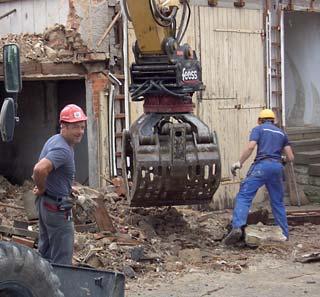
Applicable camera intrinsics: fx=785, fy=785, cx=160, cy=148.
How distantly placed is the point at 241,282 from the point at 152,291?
112 centimetres

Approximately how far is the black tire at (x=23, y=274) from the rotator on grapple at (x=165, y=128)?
162 inches

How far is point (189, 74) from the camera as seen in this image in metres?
9.84

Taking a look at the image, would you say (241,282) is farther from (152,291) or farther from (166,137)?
(166,137)

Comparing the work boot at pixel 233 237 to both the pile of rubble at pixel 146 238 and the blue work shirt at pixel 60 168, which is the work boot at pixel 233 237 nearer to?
the pile of rubble at pixel 146 238

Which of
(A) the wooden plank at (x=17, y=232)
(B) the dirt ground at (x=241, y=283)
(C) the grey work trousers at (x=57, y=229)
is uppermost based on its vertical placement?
(C) the grey work trousers at (x=57, y=229)

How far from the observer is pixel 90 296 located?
5957 mm

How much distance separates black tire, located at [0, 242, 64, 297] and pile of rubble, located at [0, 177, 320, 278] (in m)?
3.50

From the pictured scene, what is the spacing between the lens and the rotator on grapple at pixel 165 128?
956cm

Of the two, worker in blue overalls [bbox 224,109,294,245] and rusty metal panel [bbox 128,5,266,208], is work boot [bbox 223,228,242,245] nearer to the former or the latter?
worker in blue overalls [bbox 224,109,294,245]

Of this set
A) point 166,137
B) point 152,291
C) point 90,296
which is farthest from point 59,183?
point 166,137

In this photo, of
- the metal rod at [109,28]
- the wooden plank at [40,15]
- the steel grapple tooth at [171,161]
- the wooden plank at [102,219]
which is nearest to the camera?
the steel grapple tooth at [171,161]

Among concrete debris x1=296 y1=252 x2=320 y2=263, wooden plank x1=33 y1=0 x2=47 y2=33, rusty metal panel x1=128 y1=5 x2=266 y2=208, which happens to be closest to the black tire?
concrete debris x1=296 y1=252 x2=320 y2=263

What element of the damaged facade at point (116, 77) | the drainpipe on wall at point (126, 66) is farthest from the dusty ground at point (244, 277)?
the damaged facade at point (116, 77)

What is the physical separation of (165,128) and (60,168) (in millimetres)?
2895
